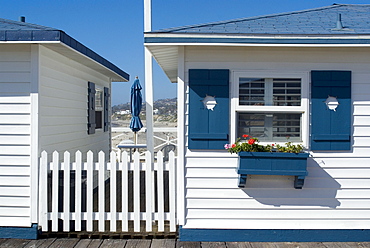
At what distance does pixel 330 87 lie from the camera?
4906 millimetres

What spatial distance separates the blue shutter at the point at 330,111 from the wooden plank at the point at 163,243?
79.9 inches

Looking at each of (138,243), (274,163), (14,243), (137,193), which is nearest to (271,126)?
(274,163)

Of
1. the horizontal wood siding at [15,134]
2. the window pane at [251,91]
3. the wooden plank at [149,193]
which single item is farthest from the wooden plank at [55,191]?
the window pane at [251,91]

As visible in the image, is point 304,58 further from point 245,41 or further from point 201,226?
point 201,226

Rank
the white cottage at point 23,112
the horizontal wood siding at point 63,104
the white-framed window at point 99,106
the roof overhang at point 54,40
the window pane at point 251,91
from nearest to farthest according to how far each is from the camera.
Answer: the roof overhang at point 54,40
the window pane at point 251,91
the white cottage at point 23,112
the horizontal wood siding at point 63,104
the white-framed window at point 99,106

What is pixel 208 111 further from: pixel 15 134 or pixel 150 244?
pixel 15 134

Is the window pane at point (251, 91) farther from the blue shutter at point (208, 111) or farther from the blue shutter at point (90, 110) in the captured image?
the blue shutter at point (90, 110)

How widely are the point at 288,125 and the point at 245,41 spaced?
3.77 ft

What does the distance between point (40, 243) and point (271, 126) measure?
3127 mm

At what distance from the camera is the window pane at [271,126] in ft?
16.3

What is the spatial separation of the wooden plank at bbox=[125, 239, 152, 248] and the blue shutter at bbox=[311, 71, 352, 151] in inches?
90.3

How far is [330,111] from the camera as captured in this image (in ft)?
16.1

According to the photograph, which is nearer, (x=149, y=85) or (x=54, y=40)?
(x=54, y=40)

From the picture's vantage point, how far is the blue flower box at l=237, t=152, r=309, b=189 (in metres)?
4.64
